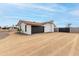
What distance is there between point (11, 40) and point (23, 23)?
1.12 feet

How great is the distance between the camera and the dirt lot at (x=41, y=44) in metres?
3.19

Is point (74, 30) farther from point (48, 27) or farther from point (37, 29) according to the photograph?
point (37, 29)

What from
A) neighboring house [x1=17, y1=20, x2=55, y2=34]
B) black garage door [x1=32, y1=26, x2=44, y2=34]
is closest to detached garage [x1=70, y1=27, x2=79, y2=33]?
neighboring house [x1=17, y1=20, x2=55, y2=34]

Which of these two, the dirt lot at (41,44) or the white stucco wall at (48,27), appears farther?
the white stucco wall at (48,27)

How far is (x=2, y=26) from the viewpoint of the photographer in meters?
3.26

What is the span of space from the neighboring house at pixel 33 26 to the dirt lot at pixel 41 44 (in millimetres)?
83

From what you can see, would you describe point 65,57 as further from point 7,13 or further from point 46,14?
point 7,13

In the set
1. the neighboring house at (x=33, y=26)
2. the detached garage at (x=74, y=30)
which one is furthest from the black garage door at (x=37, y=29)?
the detached garage at (x=74, y=30)

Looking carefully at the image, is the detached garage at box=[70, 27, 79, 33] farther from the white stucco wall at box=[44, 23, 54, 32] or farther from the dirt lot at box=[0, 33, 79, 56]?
the white stucco wall at box=[44, 23, 54, 32]

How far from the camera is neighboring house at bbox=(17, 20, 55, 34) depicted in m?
3.28

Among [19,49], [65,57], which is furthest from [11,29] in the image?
[65,57]

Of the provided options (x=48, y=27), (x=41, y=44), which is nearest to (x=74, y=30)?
(x=48, y=27)

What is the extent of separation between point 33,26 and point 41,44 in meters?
0.32

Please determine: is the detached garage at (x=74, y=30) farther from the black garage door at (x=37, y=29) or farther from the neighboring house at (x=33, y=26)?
the black garage door at (x=37, y=29)
